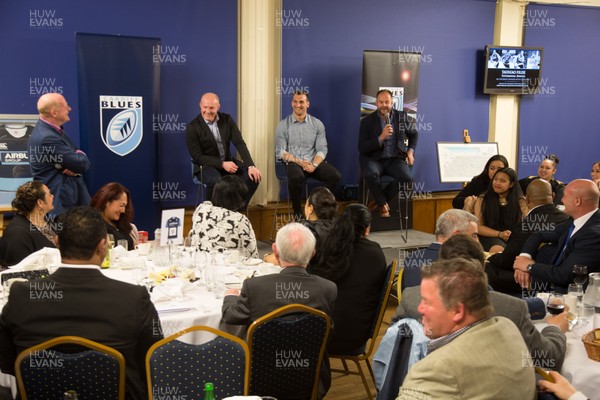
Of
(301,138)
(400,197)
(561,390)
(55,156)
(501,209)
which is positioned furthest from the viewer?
(400,197)

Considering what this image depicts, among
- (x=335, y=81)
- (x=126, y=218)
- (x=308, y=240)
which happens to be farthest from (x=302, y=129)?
(x=308, y=240)

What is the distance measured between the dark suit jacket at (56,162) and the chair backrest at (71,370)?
3482 millimetres

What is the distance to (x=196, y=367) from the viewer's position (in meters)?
3.01

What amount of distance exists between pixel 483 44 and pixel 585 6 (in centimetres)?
205

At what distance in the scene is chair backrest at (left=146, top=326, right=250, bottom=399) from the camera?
2965 mm

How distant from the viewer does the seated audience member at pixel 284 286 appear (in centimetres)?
355

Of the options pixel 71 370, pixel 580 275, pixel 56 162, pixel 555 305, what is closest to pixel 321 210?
pixel 580 275

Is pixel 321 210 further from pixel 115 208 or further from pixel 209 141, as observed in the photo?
pixel 209 141

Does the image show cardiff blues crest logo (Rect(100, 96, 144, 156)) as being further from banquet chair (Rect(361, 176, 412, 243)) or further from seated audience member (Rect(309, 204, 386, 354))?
seated audience member (Rect(309, 204, 386, 354))

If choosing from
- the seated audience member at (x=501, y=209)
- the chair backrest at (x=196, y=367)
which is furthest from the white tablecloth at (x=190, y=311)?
the seated audience member at (x=501, y=209)

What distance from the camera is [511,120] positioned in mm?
10516

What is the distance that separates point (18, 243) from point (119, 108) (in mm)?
2761

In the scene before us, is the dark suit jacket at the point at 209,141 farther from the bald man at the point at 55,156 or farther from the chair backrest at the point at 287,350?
the chair backrest at the point at 287,350

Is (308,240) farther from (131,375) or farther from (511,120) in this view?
(511,120)
